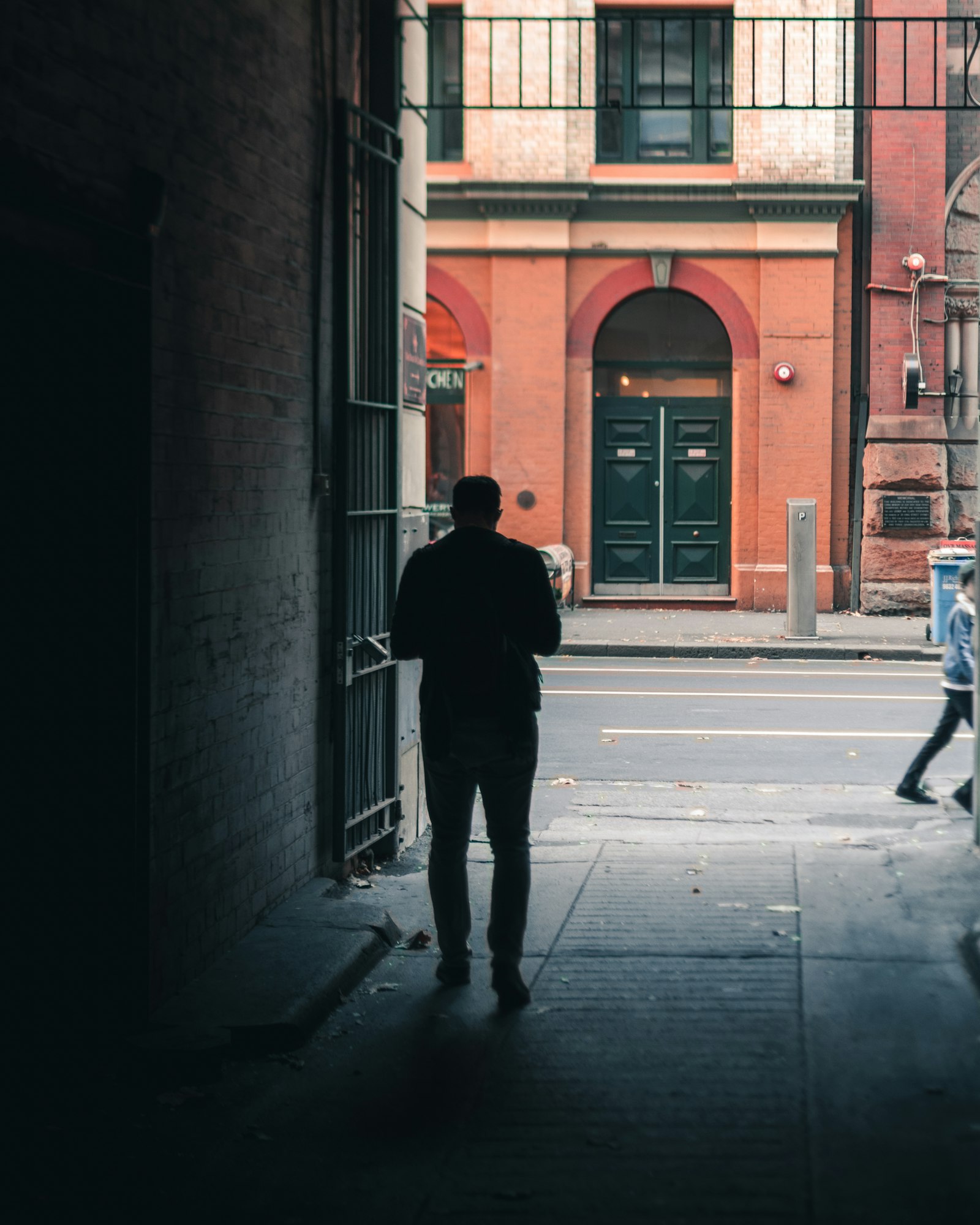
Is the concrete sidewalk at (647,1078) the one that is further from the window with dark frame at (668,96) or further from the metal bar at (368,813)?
the window with dark frame at (668,96)

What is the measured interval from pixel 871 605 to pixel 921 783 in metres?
11.0

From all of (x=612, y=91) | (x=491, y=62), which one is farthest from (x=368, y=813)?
(x=612, y=91)

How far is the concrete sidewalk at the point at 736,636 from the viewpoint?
17156mm

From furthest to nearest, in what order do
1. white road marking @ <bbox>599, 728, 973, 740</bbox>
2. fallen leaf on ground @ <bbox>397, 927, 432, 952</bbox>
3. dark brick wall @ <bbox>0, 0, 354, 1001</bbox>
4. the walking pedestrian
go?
white road marking @ <bbox>599, 728, 973, 740</bbox> < the walking pedestrian < fallen leaf on ground @ <bbox>397, 927, 432, 952</bbox> < dark brick wall @ <bbox>0, 0, 354, 1001</bbox>

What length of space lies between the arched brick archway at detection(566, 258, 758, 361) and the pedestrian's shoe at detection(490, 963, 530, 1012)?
1669 cm

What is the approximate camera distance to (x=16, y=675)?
16.0 ft

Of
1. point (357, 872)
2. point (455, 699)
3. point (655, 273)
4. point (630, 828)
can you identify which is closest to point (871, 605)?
point (655, 273)

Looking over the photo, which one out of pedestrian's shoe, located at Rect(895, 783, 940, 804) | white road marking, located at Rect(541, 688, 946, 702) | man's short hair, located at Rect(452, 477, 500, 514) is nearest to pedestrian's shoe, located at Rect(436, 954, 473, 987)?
man's short hair, located at Rect(452, 477, 500, 514)

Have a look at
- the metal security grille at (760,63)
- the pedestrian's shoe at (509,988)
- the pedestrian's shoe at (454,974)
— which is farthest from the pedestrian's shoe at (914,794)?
the metal security grille at (760,63)

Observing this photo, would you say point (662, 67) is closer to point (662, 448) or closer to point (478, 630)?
point (478, 630)

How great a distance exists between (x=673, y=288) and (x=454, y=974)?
17.0 metres

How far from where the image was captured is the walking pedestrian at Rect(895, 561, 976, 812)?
878 centimetres

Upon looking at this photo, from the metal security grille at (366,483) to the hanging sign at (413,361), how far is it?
315 mm

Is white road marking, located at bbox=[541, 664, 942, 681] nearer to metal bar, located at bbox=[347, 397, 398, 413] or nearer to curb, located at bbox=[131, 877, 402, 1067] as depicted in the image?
metal bar, located at bbox=[347, 397, 398, 413]
